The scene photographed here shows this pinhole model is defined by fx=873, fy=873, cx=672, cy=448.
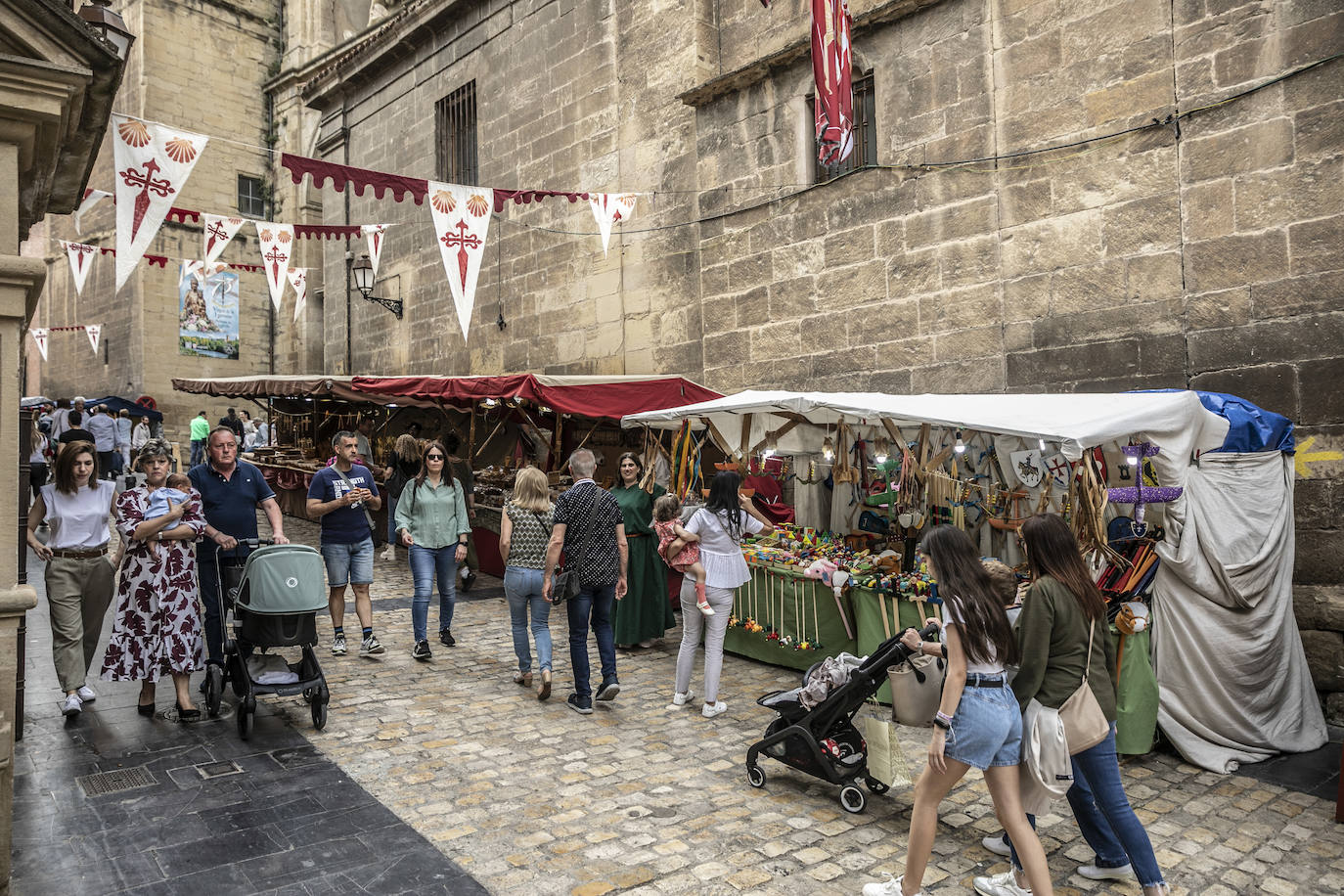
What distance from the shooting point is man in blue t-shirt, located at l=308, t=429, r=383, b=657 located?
655cm

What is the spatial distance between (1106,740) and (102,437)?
17.8 metres

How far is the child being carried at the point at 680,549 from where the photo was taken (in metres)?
5.71

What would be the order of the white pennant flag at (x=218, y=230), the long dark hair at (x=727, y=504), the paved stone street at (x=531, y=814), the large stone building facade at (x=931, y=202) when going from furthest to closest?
the white pennant flag at (x=218, y=230)
the large stone building facade at (x=931, y=202)
the long dark hair at (x=727, y=504)
the paved stone street at (x=531, y=814)

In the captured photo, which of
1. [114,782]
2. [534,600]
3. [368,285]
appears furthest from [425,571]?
[368,285]

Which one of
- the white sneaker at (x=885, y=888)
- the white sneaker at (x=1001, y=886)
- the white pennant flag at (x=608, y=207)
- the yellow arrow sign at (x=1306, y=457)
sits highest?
the white pennant flag at (x=608, y=207)

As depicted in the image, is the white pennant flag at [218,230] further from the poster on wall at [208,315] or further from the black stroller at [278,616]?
the poster on wall at [208,315]

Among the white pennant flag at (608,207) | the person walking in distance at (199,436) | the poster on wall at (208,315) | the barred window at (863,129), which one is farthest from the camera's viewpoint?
the poster on wall at (208,315)

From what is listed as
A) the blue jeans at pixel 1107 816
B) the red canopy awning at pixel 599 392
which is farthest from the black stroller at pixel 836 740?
the red canopy awning at pixel 599 392

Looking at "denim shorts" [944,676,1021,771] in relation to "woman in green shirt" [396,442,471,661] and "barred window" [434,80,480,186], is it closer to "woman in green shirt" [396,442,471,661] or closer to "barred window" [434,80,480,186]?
"woman in green shirt" [396,442,471,661]

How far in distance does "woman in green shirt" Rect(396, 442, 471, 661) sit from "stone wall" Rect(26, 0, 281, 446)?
60.8ft

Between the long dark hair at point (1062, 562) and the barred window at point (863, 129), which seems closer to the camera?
the long dark hair at point (1062, 562)

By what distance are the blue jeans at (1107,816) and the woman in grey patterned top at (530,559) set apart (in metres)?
3.37

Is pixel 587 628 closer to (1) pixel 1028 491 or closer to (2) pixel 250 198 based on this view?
(1) pixel 1028 491

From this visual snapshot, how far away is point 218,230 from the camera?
10.8 meters
